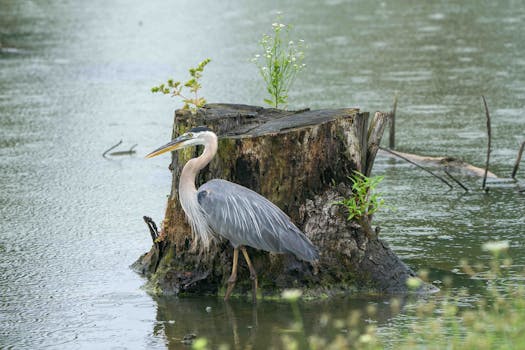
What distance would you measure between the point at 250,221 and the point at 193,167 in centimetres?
47

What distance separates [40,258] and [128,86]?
20.7 feet

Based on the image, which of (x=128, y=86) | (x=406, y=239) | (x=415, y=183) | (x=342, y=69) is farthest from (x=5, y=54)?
(x=406, y=239)

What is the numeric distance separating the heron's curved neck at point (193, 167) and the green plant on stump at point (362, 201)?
2.54 feet

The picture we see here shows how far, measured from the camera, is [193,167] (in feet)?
18.4

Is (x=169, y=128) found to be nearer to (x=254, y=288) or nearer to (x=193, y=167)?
(x=193, y=167)

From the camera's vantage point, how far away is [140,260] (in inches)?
250

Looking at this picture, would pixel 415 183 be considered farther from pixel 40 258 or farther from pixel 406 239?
pixel 40 258

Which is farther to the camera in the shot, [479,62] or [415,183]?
[479,62]

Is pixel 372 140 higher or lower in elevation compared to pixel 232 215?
higher

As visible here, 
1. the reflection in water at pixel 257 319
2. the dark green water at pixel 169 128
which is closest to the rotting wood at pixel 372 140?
the dark green water at pixel 169 128

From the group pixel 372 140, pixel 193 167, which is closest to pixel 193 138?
pixel 193 167

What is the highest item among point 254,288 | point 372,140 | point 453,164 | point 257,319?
point 372,140

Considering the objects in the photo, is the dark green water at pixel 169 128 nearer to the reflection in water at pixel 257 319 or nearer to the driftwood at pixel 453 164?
the reflection in water at pixel 257 319

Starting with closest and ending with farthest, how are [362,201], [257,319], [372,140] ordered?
1. [257,319]
2. [362,201]
3. [372,140]
